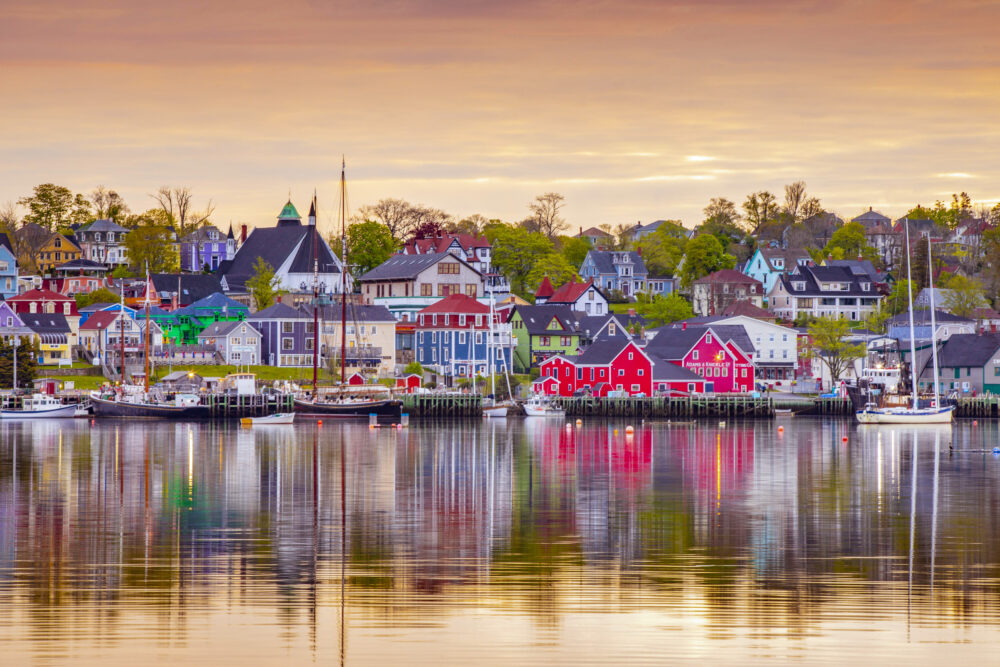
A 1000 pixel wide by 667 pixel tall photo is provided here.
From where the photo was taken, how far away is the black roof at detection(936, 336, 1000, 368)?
372ft

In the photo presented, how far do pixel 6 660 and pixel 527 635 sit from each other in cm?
849

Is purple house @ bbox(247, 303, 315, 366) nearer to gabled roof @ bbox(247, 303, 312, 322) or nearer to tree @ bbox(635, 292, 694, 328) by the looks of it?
gabled roof @ bbox(247, 303, 312, 322)

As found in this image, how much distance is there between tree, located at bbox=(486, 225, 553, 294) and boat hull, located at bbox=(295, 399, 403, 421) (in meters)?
78.9

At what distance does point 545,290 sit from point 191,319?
1738 inches

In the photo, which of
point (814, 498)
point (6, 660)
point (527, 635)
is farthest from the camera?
point (814, 498)

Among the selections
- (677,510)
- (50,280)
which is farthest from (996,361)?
(50,280)

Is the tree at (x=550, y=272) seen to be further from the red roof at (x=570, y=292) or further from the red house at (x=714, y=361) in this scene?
the red house at (x=714, y=361)

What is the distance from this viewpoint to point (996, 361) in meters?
113

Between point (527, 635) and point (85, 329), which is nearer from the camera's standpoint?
point (527, 635)

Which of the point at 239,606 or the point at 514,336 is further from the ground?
the point at 514,336

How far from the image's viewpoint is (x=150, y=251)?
6594 inches

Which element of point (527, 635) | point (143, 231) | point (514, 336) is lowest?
point (527, 635)

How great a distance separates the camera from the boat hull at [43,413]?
326ft

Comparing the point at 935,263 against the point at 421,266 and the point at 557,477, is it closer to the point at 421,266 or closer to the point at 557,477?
the point at 421,266
